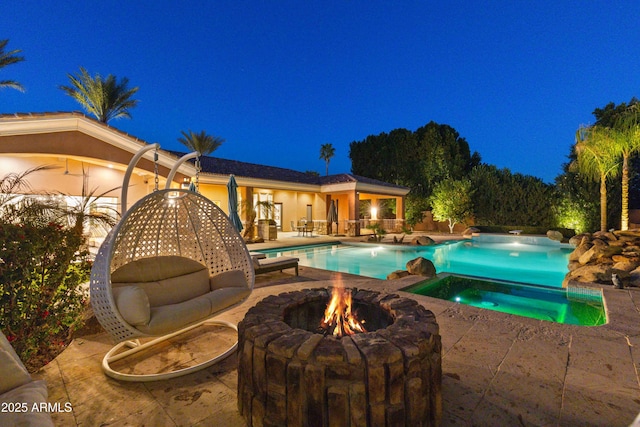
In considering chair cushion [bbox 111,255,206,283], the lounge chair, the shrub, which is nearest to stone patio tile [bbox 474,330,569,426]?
chair cushion [bbox 111,255,206,283]

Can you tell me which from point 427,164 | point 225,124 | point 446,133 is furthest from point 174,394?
point 225,124

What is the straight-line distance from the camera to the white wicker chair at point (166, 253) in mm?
2600

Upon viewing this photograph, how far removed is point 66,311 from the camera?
9.69 ft

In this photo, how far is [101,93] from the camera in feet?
55.8

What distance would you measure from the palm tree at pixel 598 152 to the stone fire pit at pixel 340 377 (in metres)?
15.3

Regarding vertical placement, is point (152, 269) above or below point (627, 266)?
above

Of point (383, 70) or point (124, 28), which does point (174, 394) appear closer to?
point (383, 70)

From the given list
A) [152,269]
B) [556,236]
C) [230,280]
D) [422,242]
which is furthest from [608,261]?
[152,269]

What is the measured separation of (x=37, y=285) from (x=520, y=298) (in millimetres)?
7223

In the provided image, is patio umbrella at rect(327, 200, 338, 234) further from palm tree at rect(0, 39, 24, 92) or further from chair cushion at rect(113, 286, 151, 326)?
palm tree at rect(0, 39, 24, 92)

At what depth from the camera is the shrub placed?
7.99 ft

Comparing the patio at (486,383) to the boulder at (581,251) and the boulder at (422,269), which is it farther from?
the boulder at (581,251)

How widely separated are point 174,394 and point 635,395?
3489 millimetres

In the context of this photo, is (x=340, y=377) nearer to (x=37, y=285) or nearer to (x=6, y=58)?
(x=37, y=285)
